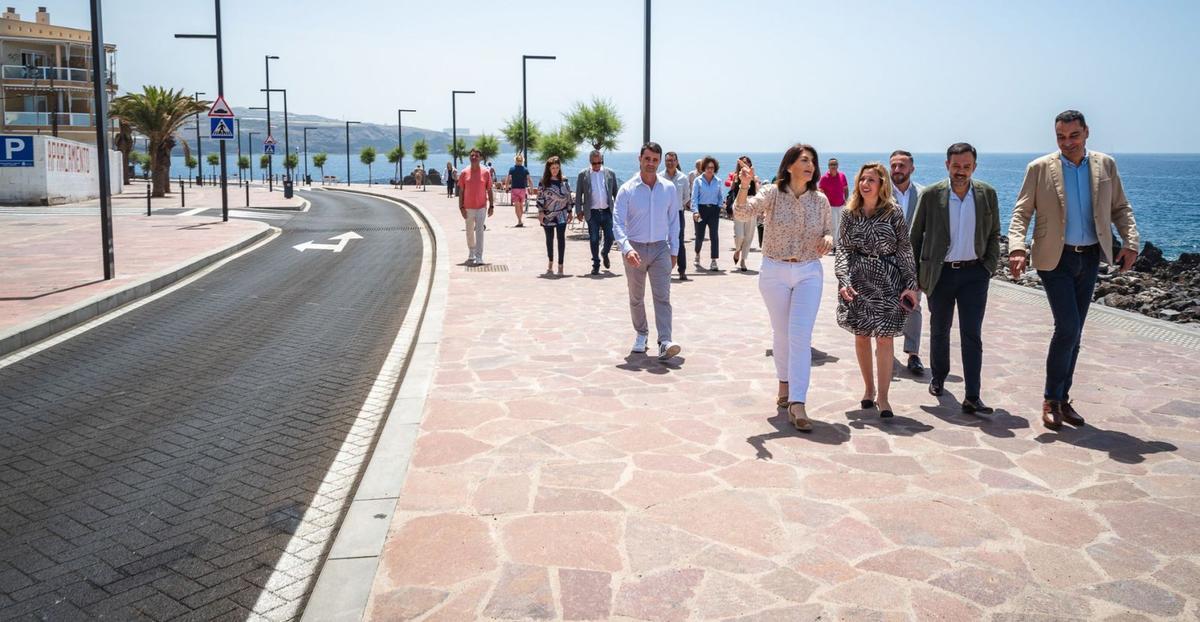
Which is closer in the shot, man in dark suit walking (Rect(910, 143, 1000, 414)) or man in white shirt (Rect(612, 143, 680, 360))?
man in dark suit walking (Rect(910, 143, 1000, 414))

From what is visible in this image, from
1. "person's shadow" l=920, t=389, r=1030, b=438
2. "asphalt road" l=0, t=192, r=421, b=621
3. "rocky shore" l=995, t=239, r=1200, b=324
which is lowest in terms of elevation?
"rocky shore" l=995, t=239, r=1200, b=324

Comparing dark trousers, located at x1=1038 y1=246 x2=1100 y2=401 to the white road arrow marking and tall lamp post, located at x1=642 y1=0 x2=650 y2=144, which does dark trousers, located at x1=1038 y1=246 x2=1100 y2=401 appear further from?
the white road arrow marking

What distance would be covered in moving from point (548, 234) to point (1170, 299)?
9987 millimetres

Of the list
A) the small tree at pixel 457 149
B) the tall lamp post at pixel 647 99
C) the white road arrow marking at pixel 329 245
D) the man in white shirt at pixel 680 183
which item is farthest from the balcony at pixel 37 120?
the man in white shirt at pixel 680 183

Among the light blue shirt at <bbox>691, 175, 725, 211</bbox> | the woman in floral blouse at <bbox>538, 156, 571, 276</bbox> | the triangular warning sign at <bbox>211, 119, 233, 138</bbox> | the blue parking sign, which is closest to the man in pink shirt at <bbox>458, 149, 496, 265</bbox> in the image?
the woman in floral blouse at <bbox>538, 156, 571, 276</bbox>

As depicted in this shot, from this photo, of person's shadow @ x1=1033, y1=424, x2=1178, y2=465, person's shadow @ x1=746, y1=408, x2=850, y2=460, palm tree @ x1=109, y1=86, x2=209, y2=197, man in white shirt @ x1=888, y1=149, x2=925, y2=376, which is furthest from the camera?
palm tree @ x1=109, y1=86, x2=209, y2=197

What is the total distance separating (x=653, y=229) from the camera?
26.9ft

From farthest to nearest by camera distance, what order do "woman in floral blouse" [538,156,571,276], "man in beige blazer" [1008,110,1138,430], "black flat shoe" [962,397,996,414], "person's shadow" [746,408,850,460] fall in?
"woman in floral blouse" [538,156,571,276] < "black flat shoe" [962,397,996,414] < "man in beige blazer" [1008,110,1138,430] < "person's shadow" [746,408,850,460]

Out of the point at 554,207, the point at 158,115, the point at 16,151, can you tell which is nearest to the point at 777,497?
the point at 554,207

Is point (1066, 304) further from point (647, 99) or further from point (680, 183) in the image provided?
point (647, 99)

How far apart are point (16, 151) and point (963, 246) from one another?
3222cm

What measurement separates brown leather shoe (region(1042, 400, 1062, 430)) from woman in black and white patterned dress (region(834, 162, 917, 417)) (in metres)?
0.96

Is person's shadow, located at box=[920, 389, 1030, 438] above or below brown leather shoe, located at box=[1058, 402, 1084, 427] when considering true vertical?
below

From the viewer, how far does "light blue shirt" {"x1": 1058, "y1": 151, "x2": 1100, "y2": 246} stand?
6.07 metres
